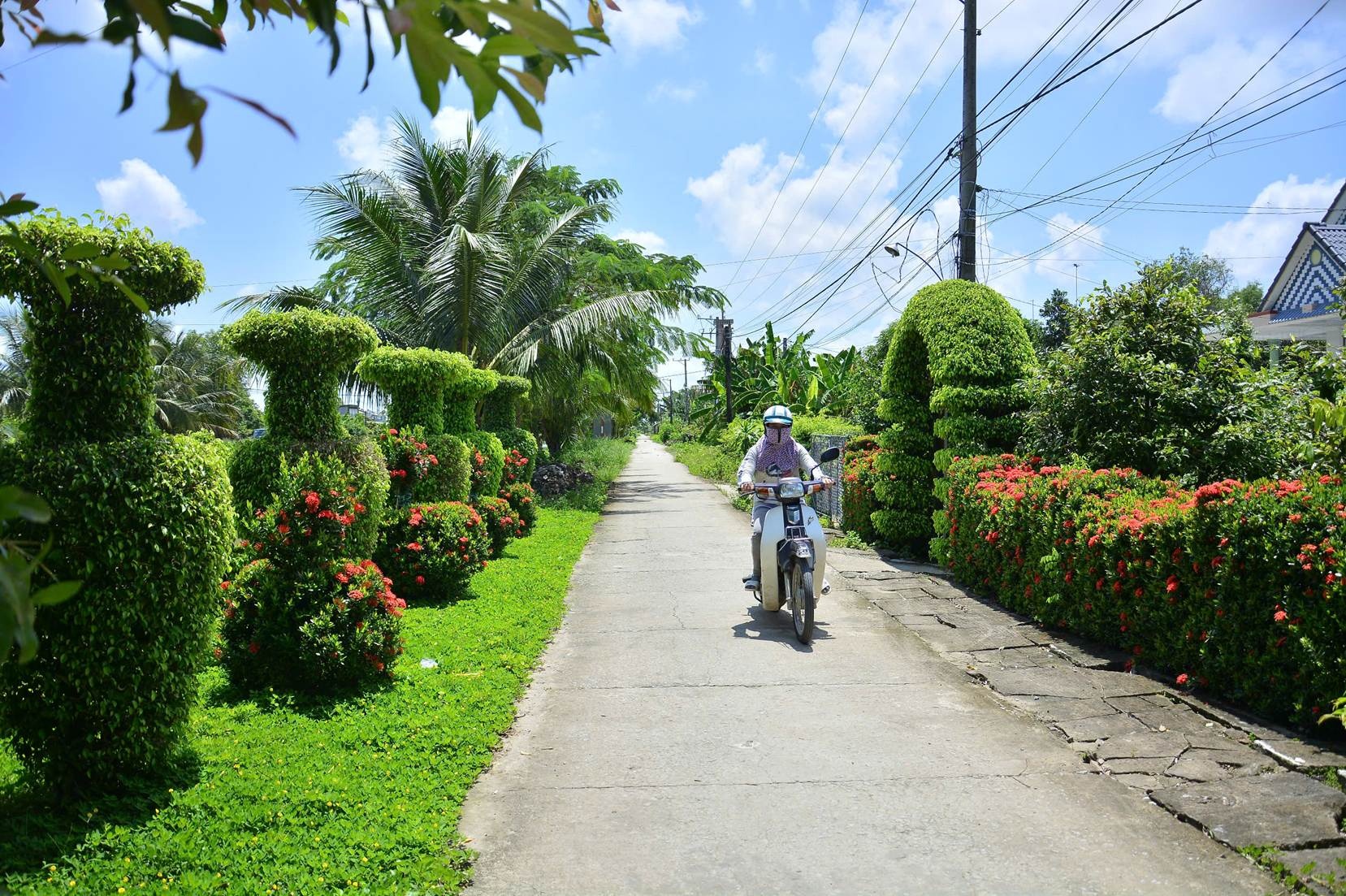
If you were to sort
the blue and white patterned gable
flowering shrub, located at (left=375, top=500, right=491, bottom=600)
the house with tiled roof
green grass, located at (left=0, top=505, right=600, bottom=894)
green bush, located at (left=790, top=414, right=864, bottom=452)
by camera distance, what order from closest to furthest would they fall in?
green grass, located at (left=0, top=505, right=600, bottom=894) < flowering shrub, located at (left=375, top=500, right=491, bottom=600) < the house with tiled roof < green bush, located at (left=790, top=414, right=864, bottom=452) < the blue and white patterned gable

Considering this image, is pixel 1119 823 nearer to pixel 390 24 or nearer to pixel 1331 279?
pixel 390 24

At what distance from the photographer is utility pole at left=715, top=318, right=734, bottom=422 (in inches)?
1382

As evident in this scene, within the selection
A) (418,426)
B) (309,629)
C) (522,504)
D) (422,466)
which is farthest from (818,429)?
(309,629)

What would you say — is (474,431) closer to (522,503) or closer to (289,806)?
(522,503)

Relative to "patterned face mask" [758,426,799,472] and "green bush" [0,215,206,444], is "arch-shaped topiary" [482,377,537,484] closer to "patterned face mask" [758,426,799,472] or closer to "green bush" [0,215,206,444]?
"patterned face mask" [758,426,799,472]

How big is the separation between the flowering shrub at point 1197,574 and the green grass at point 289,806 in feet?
13.6

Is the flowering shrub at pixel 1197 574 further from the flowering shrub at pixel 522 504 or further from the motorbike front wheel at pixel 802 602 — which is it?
the flowering shrub at pixel 522 504

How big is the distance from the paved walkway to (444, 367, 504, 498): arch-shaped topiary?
4844mm

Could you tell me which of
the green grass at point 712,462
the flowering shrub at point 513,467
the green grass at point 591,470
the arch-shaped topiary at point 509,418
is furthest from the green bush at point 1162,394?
the green grass at point 712,462

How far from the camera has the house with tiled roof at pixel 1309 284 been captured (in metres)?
13.9

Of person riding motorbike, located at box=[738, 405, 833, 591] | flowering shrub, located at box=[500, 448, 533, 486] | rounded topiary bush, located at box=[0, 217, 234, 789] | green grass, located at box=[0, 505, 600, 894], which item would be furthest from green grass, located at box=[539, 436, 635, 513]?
rounded topiary bush, located at box=[0, 217, 234, 789]

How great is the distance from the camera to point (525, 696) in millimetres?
6203

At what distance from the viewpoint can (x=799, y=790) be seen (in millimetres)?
4547

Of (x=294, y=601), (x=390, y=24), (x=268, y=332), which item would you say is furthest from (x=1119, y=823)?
(x=268, y=332)
